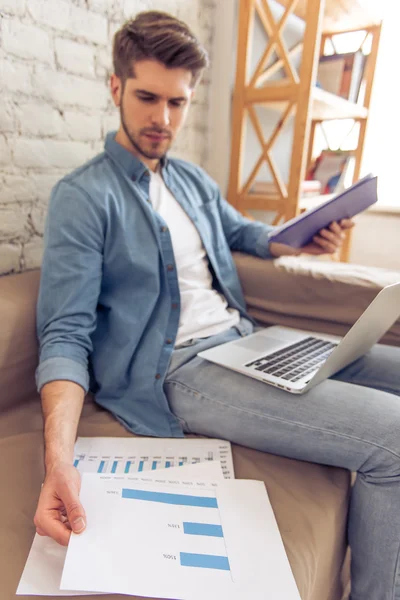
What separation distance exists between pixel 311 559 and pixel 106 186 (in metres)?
0.77

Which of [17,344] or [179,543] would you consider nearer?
[179,543]

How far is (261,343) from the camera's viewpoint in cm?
98

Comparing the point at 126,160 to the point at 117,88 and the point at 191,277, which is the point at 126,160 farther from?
the point at 191,277

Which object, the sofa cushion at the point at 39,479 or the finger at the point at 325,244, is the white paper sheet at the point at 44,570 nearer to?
the sofa cushion at the point at 39,479

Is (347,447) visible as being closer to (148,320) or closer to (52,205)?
(148,320)

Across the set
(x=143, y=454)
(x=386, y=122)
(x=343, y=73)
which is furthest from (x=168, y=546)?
(x=386, y=122)

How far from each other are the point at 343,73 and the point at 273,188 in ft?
1.85

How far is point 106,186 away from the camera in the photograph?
3.03ft

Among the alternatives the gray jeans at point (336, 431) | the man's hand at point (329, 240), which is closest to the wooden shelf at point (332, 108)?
the man's hand at point (329, 240)

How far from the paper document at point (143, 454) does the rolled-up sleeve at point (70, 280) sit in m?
0.12

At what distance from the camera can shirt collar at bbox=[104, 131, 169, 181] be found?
0.98 metres

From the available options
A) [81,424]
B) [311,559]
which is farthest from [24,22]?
[311,559]

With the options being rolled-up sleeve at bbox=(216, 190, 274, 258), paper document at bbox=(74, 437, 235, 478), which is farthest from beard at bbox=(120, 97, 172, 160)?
paper document at bbox=(74, 437, 235, 478)

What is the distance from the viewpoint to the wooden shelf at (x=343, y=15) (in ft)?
4.95
